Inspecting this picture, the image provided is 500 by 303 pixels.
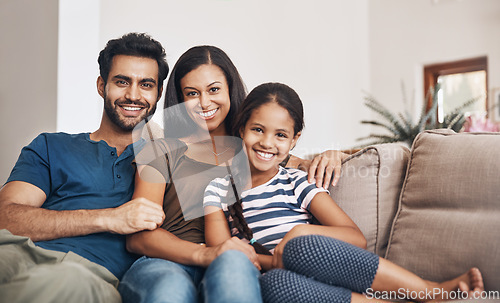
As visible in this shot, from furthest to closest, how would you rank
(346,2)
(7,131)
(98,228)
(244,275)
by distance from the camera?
(346,2), (7,131), (98,228), (244,275)

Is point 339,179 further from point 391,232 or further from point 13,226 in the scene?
point 13,226

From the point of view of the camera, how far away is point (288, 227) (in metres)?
1.31

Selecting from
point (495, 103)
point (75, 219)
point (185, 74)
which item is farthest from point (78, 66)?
point (495, 103)

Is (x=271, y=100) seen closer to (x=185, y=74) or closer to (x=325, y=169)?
(x=325, y=169)

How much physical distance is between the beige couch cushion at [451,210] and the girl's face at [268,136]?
1.33 feet

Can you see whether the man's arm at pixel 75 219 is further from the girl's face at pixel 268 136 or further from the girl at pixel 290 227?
the girl's face at pixel 268 136

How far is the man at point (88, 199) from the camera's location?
42.4 inches

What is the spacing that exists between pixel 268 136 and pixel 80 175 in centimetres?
64

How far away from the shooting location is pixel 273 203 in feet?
4.44

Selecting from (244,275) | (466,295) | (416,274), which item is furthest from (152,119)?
(466,295)

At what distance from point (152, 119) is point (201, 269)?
0.68 meters

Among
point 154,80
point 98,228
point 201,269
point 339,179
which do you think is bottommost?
point 201,269

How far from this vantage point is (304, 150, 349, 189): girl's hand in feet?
4.56

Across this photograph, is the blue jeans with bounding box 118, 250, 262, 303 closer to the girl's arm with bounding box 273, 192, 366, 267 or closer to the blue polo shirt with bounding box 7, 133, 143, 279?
the girl's arm with bounding box 273, 192, 366, 267
